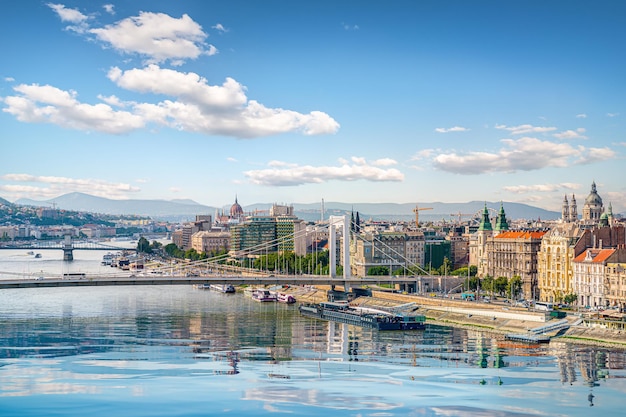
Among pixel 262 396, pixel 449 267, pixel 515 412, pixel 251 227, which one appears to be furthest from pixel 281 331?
pixel 251 227

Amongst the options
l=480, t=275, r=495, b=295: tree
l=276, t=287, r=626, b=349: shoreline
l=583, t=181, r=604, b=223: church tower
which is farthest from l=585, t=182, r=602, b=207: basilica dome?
l=276, t=287, r=626, b=349: shoreline

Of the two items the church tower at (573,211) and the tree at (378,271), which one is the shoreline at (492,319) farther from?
the church tower at (573,211)

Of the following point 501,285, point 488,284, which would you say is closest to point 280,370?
point 501,285

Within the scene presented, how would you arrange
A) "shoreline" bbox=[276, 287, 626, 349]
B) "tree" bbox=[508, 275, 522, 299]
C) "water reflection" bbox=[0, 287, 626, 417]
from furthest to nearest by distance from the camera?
"tree" bbox=[508, 275, 522, 299], "shoreline" bbox=[276, 287, 626, 349], "water reflection" bbox=[0, 287, 626, 417]

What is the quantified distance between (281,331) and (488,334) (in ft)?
28.9

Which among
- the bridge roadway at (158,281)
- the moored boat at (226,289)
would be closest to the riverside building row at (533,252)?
the moored boat at (226,289)

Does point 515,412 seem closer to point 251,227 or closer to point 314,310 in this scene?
point 314,310

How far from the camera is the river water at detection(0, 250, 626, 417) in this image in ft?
78.1

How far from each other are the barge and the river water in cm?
126

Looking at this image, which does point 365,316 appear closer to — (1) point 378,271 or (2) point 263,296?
(2) point 263,296

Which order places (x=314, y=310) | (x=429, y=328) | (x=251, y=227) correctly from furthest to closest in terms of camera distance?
(x=251, y=227), (x=314, y=310), (x=429, y=328)

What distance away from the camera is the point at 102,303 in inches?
2092

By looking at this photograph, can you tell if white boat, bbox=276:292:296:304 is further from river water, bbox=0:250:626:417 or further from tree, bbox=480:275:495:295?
river water, bbox=0:250:626:417

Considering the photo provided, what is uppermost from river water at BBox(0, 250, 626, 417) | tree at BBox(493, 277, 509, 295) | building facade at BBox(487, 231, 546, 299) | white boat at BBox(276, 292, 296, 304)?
building facade at BBox(487, 231, 546, 299)
